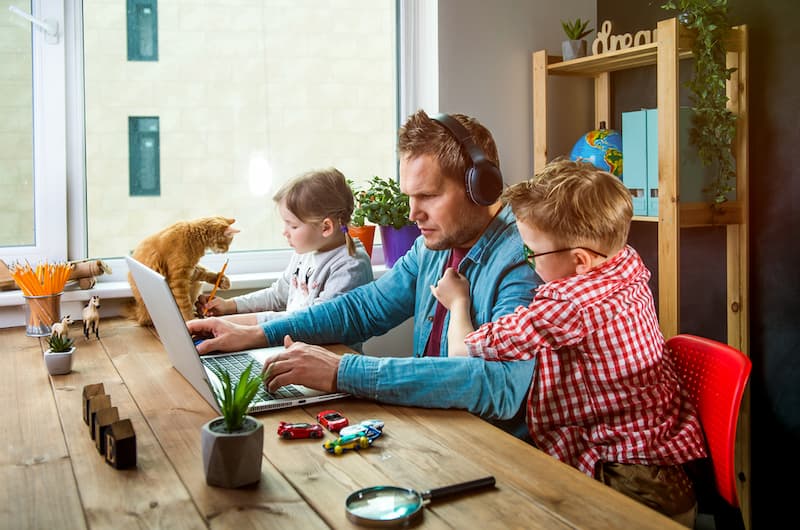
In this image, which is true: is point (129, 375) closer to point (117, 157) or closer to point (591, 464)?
point (591, 464)

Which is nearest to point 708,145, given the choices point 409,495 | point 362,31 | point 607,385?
point 607,385

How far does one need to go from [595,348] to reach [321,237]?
1.01 m

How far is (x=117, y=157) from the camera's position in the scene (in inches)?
107

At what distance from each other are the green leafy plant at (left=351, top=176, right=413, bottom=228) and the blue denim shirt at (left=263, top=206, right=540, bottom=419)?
67cm

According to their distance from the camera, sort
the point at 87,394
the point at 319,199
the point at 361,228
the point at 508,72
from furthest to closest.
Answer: the point at 508,72 < the point at 361,228 < the point at 319,199 < the point at 87,394

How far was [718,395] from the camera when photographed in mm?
1456

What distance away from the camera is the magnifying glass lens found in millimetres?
959

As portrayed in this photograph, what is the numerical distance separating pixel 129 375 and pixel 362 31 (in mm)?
1740

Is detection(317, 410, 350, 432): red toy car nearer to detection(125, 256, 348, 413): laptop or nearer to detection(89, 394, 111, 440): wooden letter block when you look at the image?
detection(125, 256, 348, 413): laptop

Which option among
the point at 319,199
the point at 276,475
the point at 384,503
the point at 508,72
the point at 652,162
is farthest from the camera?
the point at 508,72

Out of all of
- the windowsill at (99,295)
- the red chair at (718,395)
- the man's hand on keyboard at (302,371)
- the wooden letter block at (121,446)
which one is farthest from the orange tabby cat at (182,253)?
the red chair at (718,395)

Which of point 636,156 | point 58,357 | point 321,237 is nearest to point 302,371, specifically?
point 58,357

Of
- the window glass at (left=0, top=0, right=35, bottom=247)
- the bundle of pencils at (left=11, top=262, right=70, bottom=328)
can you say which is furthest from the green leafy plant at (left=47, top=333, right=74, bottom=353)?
the window glass at (left=0, top=0, right=35, bottom=247)

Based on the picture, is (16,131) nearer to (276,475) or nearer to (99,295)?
(99,295)
